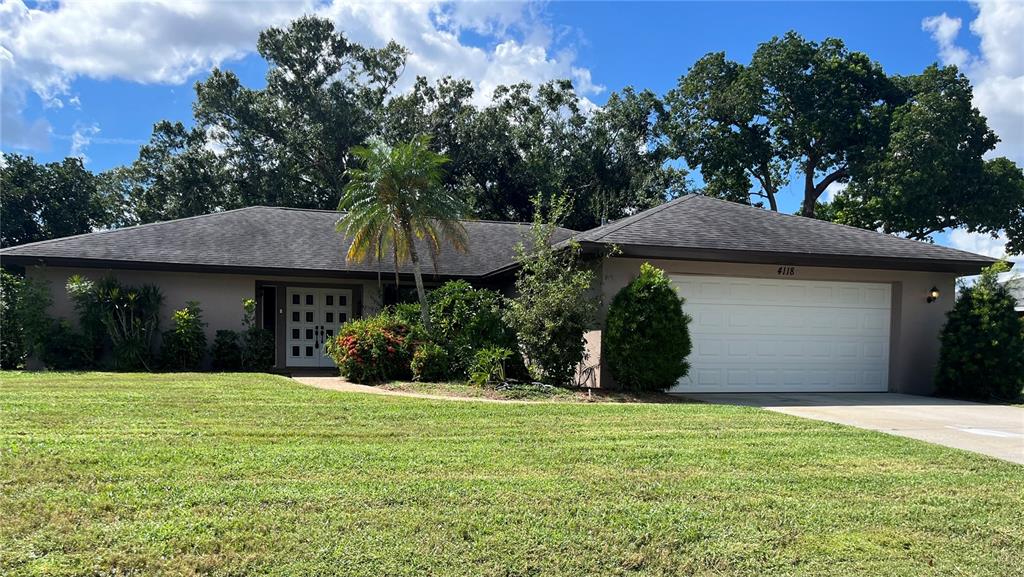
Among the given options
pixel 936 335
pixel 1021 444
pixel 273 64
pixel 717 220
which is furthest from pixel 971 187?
pixel 273 64

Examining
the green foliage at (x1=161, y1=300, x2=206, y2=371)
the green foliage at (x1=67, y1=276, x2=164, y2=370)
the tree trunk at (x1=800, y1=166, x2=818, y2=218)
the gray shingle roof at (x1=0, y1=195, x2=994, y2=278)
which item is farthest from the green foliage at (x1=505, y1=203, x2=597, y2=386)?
the tree trunk at (x1=800, y1=166, x2=818, y2=218)

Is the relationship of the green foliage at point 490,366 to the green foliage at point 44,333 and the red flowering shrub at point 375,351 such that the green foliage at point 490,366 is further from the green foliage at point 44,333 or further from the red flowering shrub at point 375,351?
the green foliage at point 44,333

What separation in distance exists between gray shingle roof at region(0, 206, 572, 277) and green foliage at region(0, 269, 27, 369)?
0.57 metres

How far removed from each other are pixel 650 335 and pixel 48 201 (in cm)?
3690

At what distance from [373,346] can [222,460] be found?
7.16 meters

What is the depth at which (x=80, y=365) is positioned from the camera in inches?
564

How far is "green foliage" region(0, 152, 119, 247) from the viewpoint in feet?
112

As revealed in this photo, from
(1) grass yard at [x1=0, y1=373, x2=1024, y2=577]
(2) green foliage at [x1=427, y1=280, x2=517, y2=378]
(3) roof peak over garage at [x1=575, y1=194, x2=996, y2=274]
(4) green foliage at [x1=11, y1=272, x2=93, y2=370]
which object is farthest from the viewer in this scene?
(4) green foliage at [x1=11, y1=272, x2=93, y2=370]

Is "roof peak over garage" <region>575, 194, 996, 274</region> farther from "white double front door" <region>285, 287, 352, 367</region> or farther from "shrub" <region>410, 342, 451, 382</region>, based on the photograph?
"white double front door" <region>285, 287, 352, 367</region>

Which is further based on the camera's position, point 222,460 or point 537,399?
point 537,399

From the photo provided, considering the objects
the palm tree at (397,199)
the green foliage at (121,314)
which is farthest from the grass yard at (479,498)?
the palm tree at (397,199)

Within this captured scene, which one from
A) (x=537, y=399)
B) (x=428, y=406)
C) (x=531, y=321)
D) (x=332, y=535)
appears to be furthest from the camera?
(x=531, y=321)

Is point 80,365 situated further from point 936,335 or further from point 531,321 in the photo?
point 936,335

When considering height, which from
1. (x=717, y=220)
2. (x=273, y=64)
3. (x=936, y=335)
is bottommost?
(x=936, y=335)
